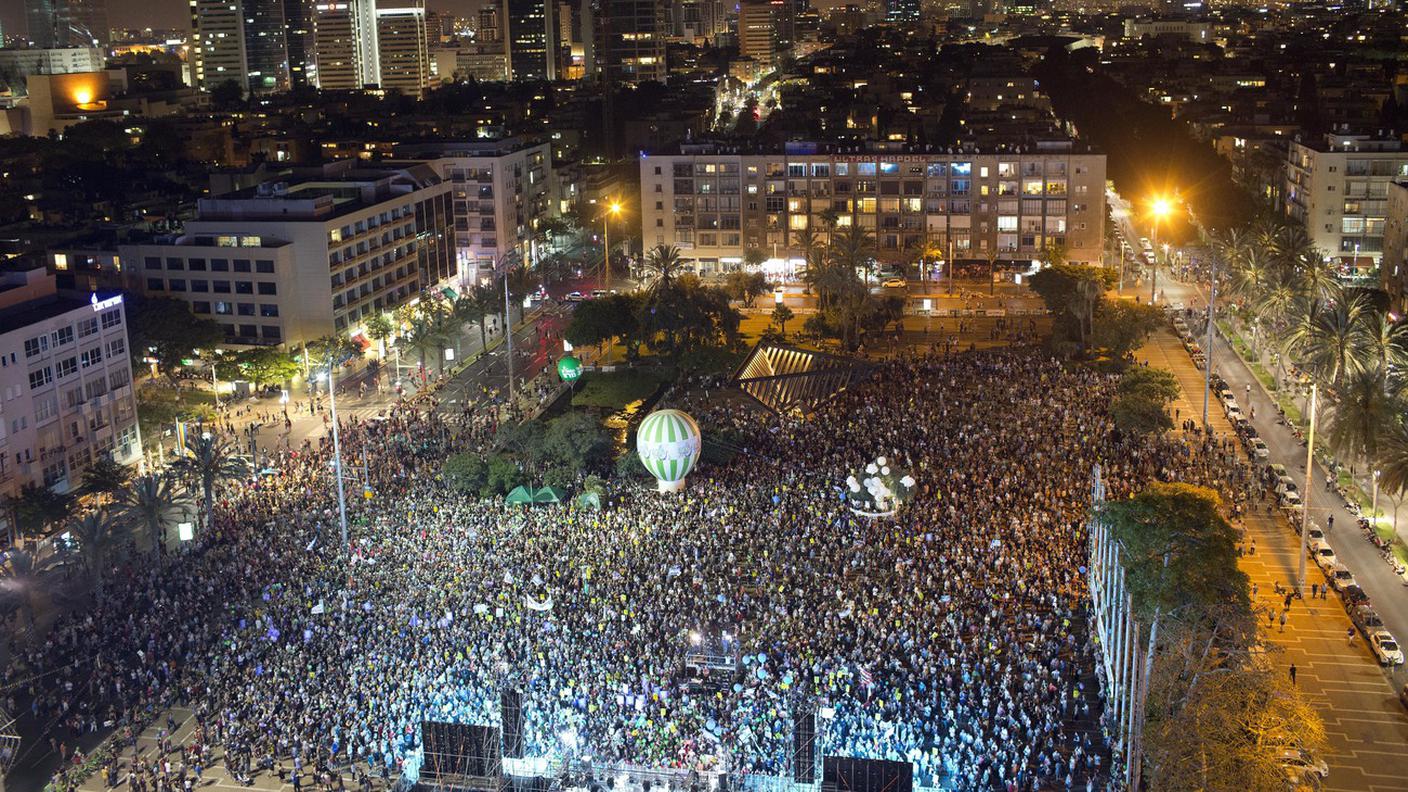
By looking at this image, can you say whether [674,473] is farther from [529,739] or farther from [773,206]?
[773,206]

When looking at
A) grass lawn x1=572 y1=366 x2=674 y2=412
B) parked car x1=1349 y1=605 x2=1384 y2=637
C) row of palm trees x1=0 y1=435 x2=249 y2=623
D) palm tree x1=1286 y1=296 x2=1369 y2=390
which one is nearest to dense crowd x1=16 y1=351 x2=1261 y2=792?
row of palm trees x1=0 y1=435 x2=249 y2=623

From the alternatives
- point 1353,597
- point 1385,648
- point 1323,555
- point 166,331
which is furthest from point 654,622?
point 166,331

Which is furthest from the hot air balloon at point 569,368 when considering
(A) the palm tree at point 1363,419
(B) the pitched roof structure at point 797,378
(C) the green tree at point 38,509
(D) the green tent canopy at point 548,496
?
(A) the palm tree at point 1363,419

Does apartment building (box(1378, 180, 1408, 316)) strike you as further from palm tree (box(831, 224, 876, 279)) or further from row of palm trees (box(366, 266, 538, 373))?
row of palm trees (box(366, 266, 538, 373))

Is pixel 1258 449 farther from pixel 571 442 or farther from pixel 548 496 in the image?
pixel 548 496

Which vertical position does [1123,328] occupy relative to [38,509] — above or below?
above

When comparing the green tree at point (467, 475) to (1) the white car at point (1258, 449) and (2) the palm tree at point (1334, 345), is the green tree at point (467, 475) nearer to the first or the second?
(1) the white car at point (1258, 449)
